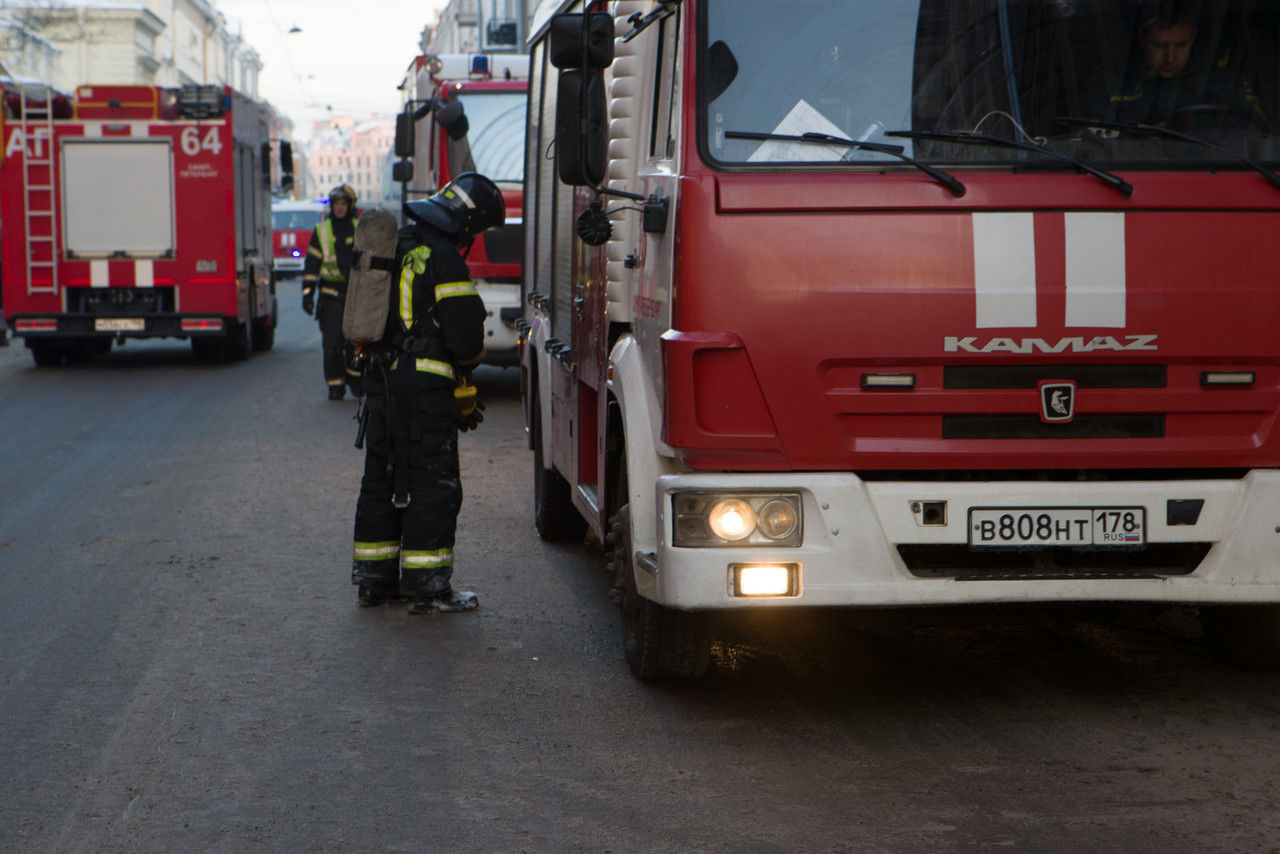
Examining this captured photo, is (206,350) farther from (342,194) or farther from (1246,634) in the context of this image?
(1246,634)

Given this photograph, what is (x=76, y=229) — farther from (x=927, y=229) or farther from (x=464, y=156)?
(x=927, y=229)

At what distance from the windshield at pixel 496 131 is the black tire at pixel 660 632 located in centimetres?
1061

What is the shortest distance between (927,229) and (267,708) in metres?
2.55

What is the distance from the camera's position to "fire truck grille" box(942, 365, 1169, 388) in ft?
16.2

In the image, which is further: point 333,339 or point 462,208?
point 333,339

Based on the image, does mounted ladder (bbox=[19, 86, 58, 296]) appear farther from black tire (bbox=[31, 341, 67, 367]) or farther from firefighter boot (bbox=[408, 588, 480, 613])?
firefighter boot (bbox=[408, 588, 480, 613])

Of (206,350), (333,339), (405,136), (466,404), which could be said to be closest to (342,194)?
(405,136)

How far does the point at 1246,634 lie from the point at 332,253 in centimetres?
1090

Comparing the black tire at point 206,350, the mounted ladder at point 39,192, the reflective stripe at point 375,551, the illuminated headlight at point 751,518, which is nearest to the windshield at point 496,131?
the mounted ladder at point 39,192

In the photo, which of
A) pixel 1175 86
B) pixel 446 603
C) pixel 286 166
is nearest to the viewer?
pixel 1175 86

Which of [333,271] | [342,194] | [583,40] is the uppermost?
[342,194]

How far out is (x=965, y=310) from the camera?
192 inches

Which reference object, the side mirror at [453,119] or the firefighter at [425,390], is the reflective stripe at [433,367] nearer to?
the firefighter at [425,390]

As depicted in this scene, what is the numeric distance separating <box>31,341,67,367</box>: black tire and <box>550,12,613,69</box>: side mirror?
16.3 metres
